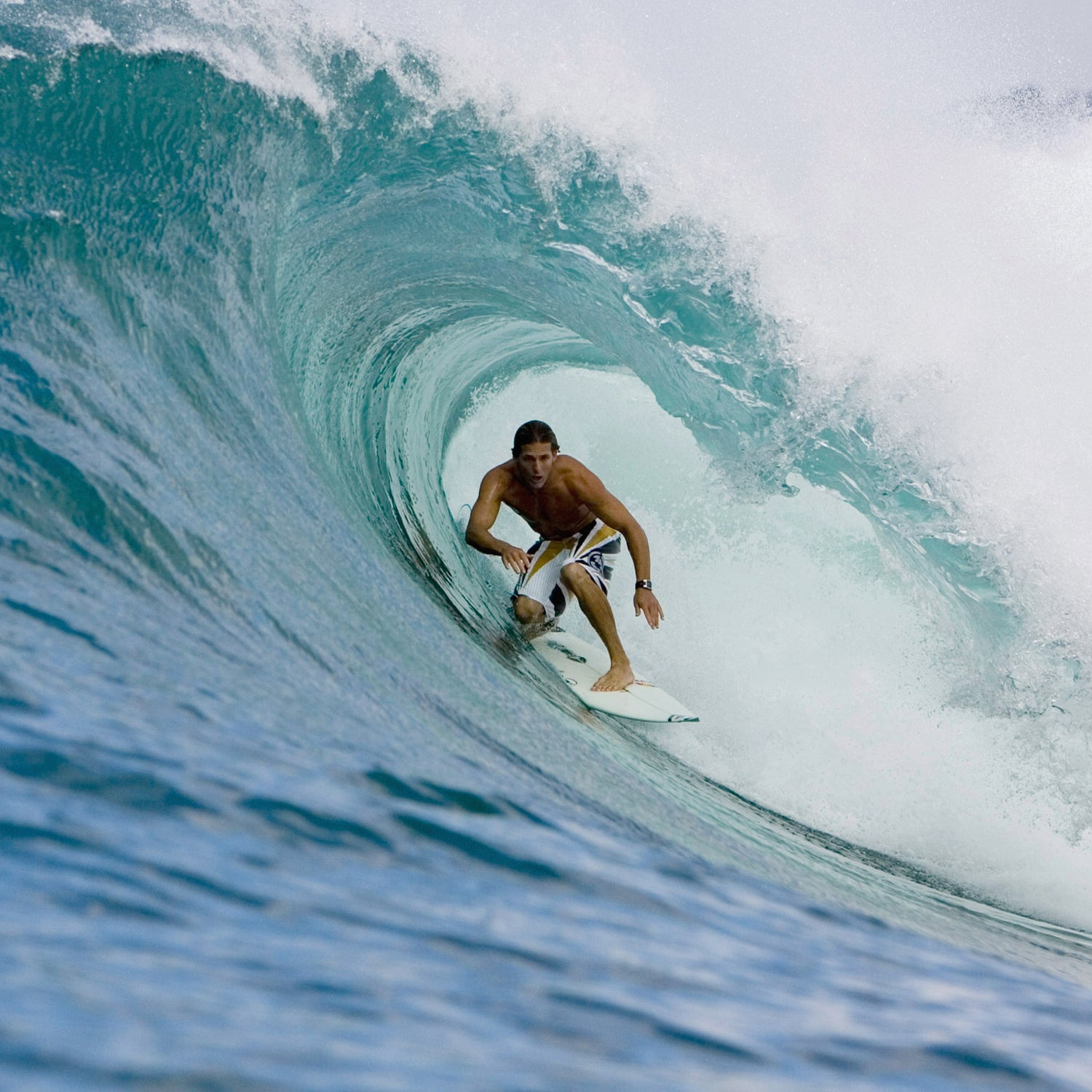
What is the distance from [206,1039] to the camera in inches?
47.6

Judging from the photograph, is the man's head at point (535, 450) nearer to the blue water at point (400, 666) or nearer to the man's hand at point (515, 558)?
the man's hand at point (515, 558)

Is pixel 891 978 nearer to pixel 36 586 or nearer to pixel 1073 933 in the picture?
pixel 36 586

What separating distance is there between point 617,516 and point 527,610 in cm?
72

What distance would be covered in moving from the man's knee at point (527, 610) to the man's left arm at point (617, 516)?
559 mm

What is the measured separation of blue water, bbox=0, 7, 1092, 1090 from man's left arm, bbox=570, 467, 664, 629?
2.37 ft

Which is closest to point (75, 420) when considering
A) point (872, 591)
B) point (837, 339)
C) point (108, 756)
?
point (108, 756)

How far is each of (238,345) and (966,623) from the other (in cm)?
393

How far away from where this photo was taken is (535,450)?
16.8 feet

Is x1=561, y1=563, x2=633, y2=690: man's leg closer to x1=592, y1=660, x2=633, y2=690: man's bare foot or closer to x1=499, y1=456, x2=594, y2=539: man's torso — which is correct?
x1=592, y1=660, x2=633, y2=690: man's bare foot

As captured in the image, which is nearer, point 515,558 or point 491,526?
point 515,558

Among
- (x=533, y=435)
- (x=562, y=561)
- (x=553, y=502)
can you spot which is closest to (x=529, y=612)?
(x=562, y=561)

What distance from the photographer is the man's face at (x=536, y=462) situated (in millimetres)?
5137

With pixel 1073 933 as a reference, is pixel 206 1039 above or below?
below

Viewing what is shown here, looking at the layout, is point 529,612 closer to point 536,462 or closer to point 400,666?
Answer: point 536,462
